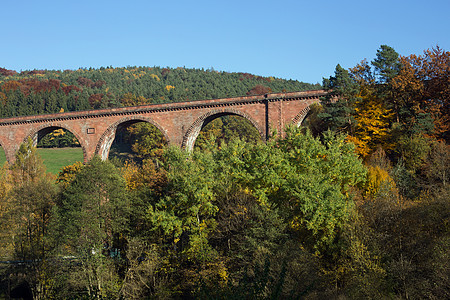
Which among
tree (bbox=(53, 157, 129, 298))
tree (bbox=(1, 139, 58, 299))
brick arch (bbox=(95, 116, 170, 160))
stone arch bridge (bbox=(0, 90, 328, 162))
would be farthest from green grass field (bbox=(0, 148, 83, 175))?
tree (bbox=(53, 157, 129, 298))

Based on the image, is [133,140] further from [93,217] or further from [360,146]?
[360,146]

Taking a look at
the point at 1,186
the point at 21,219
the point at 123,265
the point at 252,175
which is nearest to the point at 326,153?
the point at 252,175

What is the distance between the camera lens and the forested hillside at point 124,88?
10956 cm

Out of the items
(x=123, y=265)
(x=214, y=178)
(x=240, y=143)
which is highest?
(x=240, y=143)

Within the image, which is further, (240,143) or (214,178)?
(240,143)

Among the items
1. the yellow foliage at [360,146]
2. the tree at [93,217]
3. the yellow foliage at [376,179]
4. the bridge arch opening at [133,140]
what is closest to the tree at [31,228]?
the tree at [93,217]

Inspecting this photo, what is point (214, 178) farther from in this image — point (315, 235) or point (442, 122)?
point (442, 122)

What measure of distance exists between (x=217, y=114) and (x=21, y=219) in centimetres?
2060

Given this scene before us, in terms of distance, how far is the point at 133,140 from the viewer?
3713 inches

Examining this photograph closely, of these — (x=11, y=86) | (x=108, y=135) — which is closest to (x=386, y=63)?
(x=108, y=135)

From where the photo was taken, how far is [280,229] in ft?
88.7

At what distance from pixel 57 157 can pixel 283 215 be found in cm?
6738

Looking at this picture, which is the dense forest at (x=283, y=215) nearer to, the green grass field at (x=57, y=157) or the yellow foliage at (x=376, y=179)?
the yellow foliage at (x=376, y=179)

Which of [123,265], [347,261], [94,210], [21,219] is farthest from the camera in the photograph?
[21,219]
